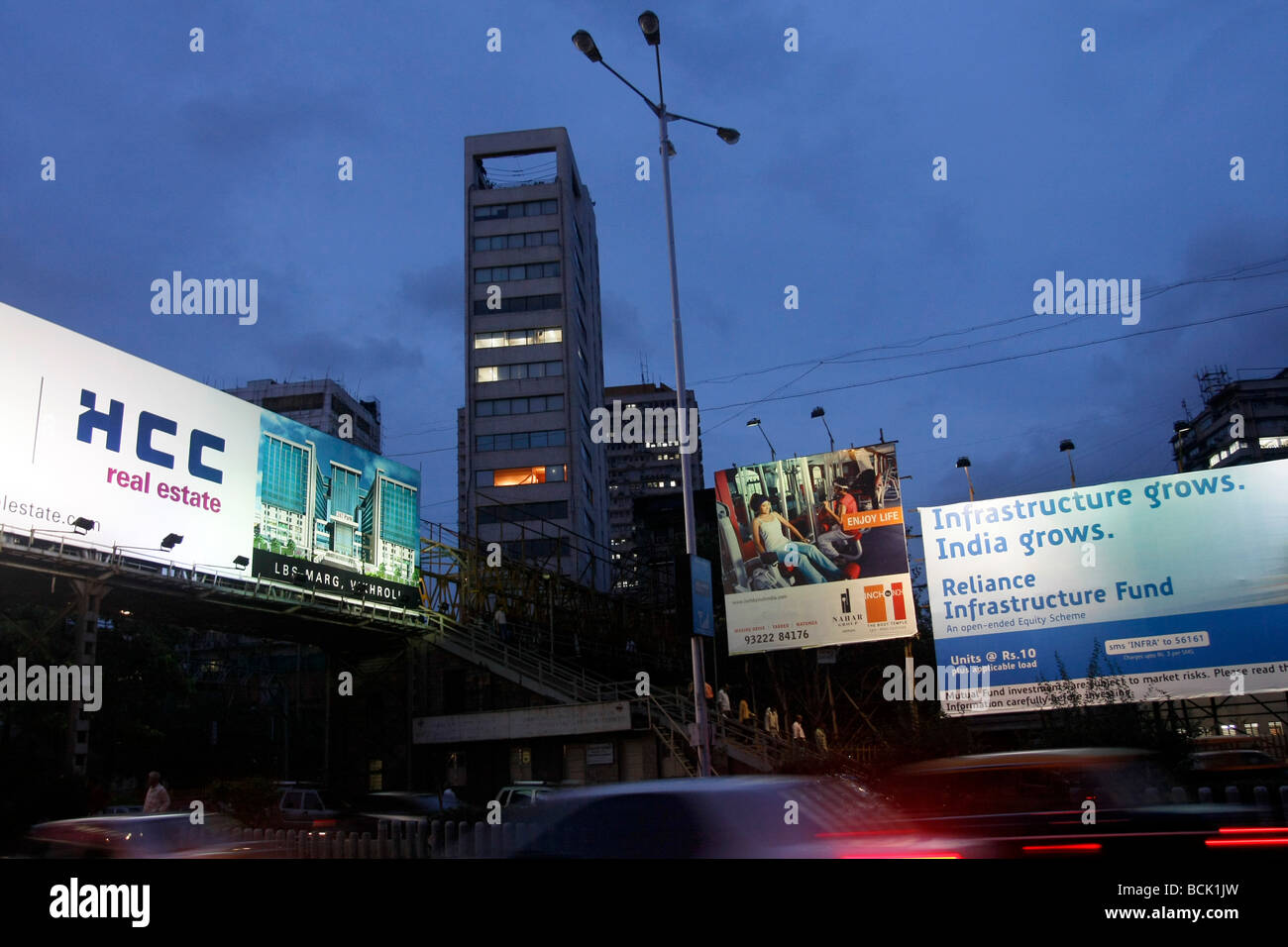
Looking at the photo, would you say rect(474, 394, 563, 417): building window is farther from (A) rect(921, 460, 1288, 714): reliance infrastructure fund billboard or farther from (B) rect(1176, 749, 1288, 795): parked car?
(B) rect(1176, 749, 1288, 795): parked car

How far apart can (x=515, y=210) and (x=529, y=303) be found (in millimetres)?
7575

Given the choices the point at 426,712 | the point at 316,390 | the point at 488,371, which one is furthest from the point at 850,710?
the point at 316,390

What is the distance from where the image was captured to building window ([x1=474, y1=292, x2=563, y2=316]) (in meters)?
72.4

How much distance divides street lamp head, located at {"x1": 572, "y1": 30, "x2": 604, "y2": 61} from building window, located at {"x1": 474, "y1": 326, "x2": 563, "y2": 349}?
2118 inches

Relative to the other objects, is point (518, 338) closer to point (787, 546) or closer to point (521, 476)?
point (521, 476)

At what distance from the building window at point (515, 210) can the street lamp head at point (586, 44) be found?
5669cm

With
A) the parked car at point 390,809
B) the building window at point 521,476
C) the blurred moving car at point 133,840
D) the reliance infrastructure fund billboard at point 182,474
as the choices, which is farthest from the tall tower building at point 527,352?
the blurred moving car at point 133,840

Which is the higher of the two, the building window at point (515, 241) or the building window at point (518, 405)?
the building window at point (515, 241)

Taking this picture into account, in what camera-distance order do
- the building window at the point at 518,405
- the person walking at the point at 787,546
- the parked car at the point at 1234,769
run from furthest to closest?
the building window at the point at 518,405 < the person walking at the point at 787,546 < the parked car at the point at 1234,769

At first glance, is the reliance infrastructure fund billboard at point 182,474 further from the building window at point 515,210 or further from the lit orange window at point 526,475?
the building window at point 515,210

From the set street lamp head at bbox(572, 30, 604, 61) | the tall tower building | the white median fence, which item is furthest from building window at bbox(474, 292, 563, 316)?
the white median fence

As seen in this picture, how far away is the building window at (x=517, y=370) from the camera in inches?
2815

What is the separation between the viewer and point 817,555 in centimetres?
2738
